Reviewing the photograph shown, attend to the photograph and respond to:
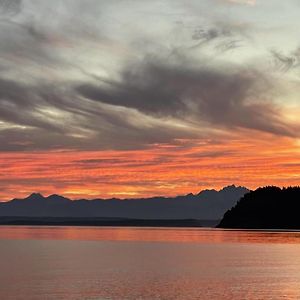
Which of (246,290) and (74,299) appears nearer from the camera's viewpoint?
(74,299)

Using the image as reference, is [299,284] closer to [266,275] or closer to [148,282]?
[266,275]

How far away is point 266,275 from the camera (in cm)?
10181

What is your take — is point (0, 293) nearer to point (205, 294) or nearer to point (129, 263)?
point (205, 294)

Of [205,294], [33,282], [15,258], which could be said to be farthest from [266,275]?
[15,258]

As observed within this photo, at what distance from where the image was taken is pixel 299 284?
88375 millimetres

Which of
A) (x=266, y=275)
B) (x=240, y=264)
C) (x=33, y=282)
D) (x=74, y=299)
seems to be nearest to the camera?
(x=74, y=299)

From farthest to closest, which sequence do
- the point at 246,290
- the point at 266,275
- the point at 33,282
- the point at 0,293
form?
the point at 266,275 < the point at 33,282 < the point at 246,290 < the point at 0,293

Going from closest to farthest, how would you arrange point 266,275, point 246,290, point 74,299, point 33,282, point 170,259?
point 74,299
point 246,290
point 33,282
point 266,275
point 170,259

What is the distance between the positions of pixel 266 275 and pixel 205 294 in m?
27.8

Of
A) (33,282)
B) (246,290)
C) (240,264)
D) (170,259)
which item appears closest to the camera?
(246,290)

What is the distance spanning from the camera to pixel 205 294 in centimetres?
7694

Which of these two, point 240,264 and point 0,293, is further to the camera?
point 240,264

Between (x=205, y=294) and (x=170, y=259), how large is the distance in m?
60.6

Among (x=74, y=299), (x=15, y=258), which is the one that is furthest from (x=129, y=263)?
(x=74, y=299)
